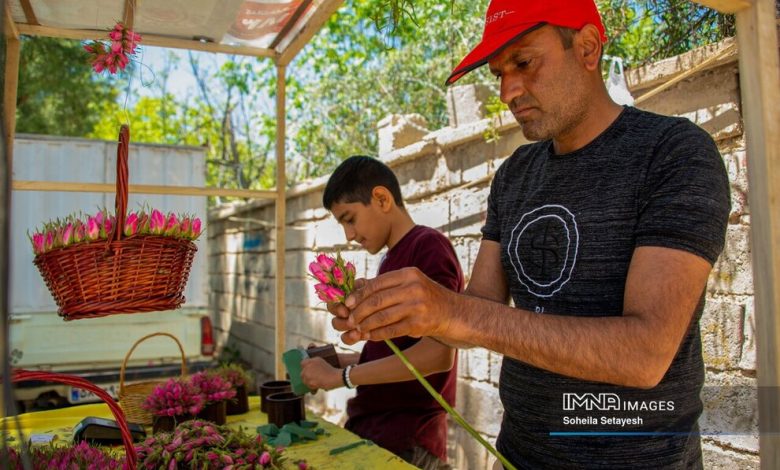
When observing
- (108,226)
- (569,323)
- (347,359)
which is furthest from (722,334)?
(108,226)

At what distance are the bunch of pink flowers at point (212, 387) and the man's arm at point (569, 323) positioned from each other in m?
1.27

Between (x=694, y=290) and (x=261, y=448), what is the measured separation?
1.04 m

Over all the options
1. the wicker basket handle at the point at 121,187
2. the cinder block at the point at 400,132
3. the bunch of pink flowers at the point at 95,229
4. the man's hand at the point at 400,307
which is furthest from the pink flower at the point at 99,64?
the cinder block at the point at 400,132

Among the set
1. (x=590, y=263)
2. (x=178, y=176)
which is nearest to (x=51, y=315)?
(x=178, y=176)

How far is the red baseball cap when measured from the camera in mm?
1399

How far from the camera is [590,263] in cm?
137

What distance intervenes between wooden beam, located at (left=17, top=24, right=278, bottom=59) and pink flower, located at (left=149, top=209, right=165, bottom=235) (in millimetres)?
849

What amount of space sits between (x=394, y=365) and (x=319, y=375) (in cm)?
32

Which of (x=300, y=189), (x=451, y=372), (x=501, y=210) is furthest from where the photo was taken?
(x=300, y=189)

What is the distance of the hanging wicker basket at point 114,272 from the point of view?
55.9 inches

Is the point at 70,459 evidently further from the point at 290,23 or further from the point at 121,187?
the point at 290,23

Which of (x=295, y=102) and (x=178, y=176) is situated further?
(x=295, y=102)

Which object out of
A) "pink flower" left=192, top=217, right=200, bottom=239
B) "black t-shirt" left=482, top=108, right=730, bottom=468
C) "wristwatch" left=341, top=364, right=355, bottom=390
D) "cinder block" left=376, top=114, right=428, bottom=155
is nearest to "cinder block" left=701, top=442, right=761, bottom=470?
"black t-shirt" left=482, top=108, right=730, bottom=468

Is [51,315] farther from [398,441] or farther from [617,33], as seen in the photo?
[617,33]
